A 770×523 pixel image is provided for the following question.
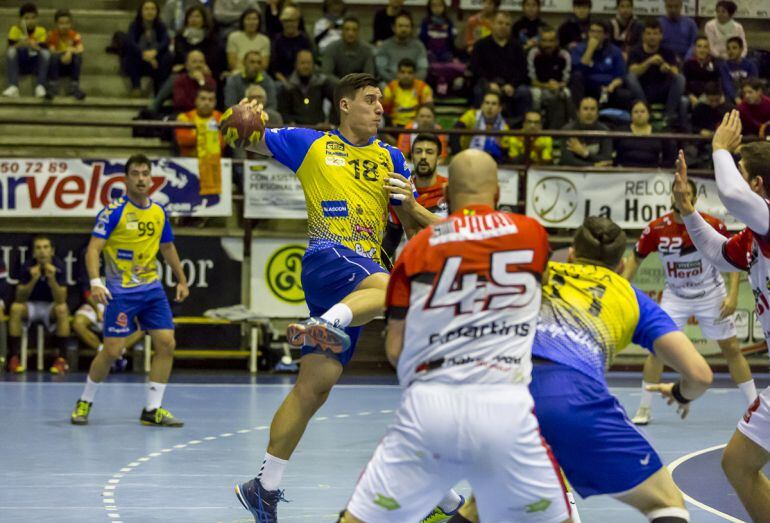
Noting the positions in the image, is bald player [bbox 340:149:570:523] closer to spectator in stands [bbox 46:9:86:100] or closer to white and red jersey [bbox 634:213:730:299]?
white and red jersey [bbox 634:213:730:299]

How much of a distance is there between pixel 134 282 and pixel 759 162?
6.87m

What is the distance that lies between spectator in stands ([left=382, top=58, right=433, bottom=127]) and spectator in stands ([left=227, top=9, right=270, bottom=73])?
6.10 feet

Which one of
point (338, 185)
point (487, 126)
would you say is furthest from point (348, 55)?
point (338, 185)

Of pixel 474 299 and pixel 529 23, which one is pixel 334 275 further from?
pixel 529 23

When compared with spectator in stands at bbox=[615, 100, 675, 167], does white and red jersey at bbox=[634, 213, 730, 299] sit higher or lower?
lower

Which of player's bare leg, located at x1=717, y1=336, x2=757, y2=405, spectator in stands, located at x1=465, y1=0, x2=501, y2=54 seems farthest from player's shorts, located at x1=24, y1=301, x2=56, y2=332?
player's bare leg, located at x1=717, y1=336, x2=757, y2=405

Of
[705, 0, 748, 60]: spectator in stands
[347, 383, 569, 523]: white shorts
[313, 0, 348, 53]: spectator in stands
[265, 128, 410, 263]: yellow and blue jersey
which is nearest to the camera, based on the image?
[347, 383, 569, 523]: white shorts

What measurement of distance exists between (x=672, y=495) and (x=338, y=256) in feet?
8.94

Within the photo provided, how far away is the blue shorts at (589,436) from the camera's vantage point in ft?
15.9

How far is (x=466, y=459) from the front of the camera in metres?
4.34

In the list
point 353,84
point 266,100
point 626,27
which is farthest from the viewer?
point 626,27

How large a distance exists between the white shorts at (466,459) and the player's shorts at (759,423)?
200 centimetres

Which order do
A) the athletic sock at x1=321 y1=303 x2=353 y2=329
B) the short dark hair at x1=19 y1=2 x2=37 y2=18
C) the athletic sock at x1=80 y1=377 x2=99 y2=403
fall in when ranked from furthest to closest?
the short dark hair at x1=19 y1=2 x2=37 y2=18, the athletic sock at x1=80 y1=377 x2=99 y2=403, the athletic sock at x1=321 y1=303 x2=353 y2=329

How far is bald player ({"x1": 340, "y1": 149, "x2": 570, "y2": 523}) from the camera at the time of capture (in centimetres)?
434
